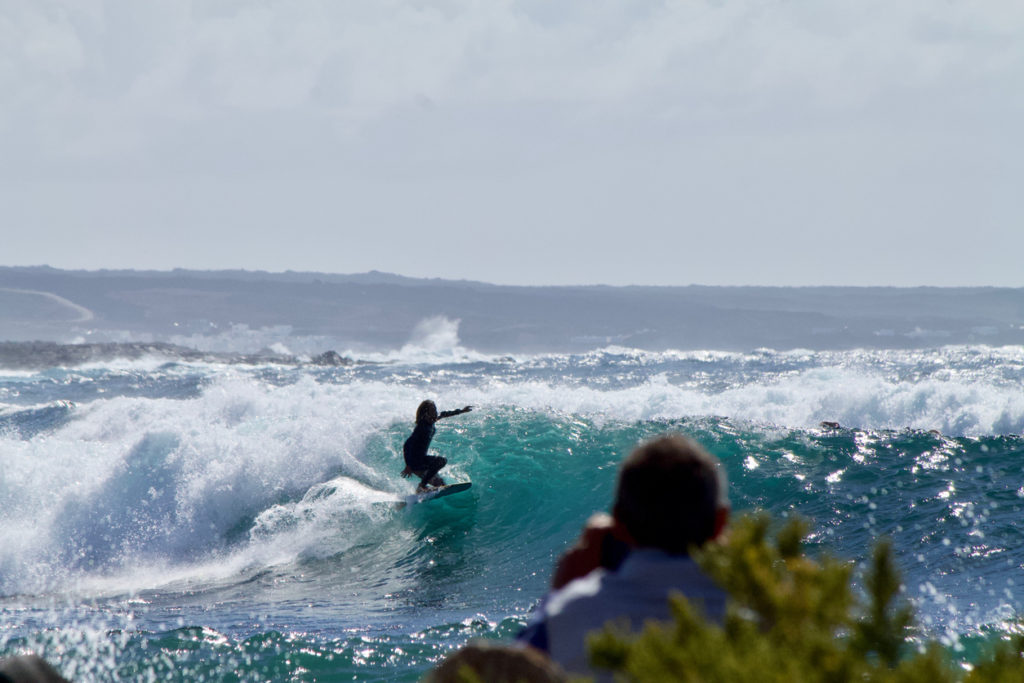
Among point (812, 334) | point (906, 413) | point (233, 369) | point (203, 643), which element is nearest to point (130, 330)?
point (233, 369)

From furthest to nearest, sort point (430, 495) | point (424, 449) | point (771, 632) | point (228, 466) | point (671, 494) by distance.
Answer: point (228, 466)
point (430, 495)
point (424, 449)
point (671, 494)
point (771, 632)

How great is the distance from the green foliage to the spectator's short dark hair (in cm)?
17

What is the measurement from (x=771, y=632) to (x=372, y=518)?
35.4ft

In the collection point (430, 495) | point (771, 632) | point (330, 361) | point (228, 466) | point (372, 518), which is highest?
point (771, 632)

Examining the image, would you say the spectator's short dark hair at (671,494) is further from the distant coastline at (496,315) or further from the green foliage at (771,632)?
the distant coastline at (496,315)

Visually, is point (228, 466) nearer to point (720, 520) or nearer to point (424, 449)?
point (424, 449)

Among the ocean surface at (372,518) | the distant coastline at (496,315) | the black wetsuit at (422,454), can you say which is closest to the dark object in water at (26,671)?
the ocean surface at (372,518)

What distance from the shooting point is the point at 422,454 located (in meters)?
12.1

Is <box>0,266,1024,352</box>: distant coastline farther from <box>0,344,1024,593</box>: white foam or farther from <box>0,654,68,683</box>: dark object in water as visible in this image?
<box>0,654,68,683</box>: dark object in water

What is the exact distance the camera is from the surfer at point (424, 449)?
1163 cm

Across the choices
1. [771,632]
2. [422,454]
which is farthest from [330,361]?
[771,632]

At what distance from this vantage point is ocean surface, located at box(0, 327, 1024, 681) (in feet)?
25.0

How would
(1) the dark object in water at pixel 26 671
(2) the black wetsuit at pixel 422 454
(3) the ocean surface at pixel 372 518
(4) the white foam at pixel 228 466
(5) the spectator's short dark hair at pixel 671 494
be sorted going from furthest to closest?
(2) the black wetsuit at pixel 422 454, (4) the white foam at pixel 228 466, (3) the ocean surface at pixel 372 518, (1) the dark object in water at pixel 26 671, (5) the spectator's short dark hair at pixel 671 494

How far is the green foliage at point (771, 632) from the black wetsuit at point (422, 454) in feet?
32.6
